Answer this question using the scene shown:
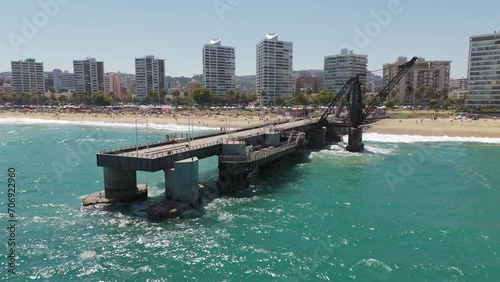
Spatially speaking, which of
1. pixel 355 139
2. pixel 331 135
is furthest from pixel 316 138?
pixel 331 135

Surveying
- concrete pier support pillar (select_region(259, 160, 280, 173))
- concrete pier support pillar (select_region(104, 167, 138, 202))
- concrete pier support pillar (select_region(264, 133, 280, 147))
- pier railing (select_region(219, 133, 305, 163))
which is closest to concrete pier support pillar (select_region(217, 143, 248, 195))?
pier railing (select_region(219, 133, 305, 163))

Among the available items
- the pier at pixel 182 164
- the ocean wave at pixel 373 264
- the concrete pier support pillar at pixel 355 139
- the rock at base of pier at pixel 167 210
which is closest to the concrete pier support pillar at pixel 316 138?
the concrete pier support pillar at pixel 355 139

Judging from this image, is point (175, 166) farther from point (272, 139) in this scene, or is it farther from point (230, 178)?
point (272, 139)

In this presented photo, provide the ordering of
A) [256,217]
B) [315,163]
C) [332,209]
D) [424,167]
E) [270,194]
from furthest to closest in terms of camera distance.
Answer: [315,163] < [424,167] < [270,194] < [332,209] < [256,217]

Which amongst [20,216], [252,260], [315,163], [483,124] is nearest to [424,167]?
[315,163]

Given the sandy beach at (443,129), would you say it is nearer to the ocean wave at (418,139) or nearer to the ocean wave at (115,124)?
the ocean wave at (418,139)

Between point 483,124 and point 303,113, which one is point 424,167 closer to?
point 303,113
